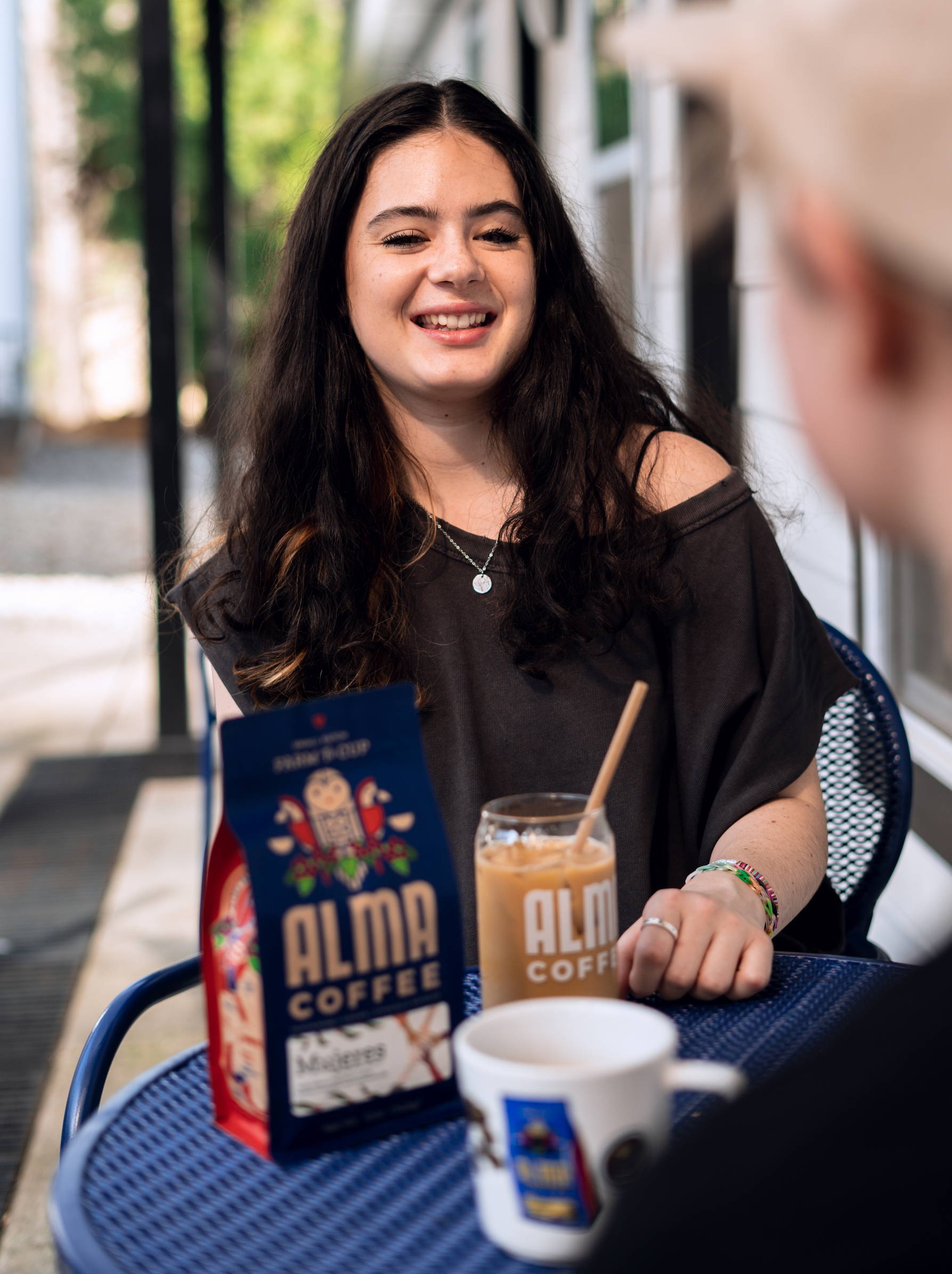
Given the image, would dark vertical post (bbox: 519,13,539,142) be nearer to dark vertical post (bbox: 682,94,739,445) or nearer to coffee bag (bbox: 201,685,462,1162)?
dark vertical post (bbox: 682,94,739,445)

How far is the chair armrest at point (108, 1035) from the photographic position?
1.15 meters

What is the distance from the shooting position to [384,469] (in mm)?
1654

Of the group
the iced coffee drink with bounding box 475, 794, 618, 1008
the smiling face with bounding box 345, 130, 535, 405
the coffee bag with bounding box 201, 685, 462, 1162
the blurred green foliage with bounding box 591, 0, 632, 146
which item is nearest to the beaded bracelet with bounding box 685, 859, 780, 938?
the iced coffee drink with bounding box 475, 794, 618, 1008

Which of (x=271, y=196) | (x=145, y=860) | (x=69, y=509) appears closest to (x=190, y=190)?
(x=271, y=196)

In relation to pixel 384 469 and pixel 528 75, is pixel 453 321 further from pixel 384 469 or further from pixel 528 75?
pixel 528 75

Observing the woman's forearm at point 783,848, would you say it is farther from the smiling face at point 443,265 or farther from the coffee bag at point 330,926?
the smiling face at point 443,265

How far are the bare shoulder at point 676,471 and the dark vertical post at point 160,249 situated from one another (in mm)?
3328

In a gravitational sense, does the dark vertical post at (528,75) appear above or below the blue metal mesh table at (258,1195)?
above

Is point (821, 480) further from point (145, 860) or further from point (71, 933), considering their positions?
point (145, 860)

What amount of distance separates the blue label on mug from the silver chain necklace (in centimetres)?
92

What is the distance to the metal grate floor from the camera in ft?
9.07

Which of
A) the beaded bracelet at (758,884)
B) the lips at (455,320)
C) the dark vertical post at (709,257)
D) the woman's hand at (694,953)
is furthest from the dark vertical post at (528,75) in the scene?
the woman's hand at (694,953)

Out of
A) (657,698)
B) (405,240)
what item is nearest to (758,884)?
(657,698)

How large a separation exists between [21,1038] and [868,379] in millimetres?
2822
